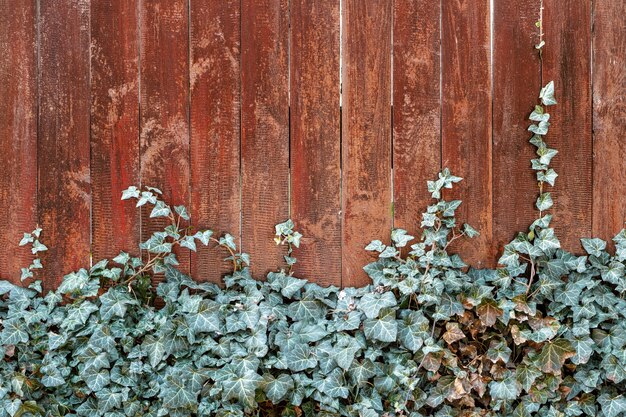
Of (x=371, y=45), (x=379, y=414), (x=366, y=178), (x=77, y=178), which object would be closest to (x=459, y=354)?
(x=379, y=414)

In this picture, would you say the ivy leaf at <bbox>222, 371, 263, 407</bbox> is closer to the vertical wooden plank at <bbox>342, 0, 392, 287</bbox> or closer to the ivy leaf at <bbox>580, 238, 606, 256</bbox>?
the vertical wooden plank at <bbox>342, 0, 392, 287</bbox>

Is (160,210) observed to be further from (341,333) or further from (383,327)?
(383,327)

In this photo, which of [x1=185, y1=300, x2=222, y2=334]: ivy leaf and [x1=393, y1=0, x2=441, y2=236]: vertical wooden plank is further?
[x1=393, y1=0, x2=441, y2=236]: vertical wooden plank

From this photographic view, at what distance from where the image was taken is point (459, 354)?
2.00 meters

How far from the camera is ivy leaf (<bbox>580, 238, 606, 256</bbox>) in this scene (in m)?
2.01

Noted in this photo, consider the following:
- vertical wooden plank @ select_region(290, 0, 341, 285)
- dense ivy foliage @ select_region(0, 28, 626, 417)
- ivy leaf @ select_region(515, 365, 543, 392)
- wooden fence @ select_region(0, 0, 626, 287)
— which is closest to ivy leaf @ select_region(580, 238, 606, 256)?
dense ivy foliage @ select_region(0, 28, 626, 417)

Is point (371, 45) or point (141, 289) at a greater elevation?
point (371, 45)

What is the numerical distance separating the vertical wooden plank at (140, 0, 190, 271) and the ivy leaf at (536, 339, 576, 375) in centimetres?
131

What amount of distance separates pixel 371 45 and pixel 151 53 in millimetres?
754

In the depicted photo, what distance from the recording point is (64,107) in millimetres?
2033

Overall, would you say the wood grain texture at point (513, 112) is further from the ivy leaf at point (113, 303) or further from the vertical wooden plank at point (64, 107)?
the vertical wooden plank at point (64, 107)

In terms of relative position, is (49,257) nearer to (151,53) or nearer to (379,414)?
(151,53)

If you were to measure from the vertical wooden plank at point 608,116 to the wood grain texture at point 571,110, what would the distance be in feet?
0.09

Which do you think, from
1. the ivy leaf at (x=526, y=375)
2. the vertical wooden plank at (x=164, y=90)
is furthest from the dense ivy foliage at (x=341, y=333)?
the vertical wooden plank at (x=164, y=90)
